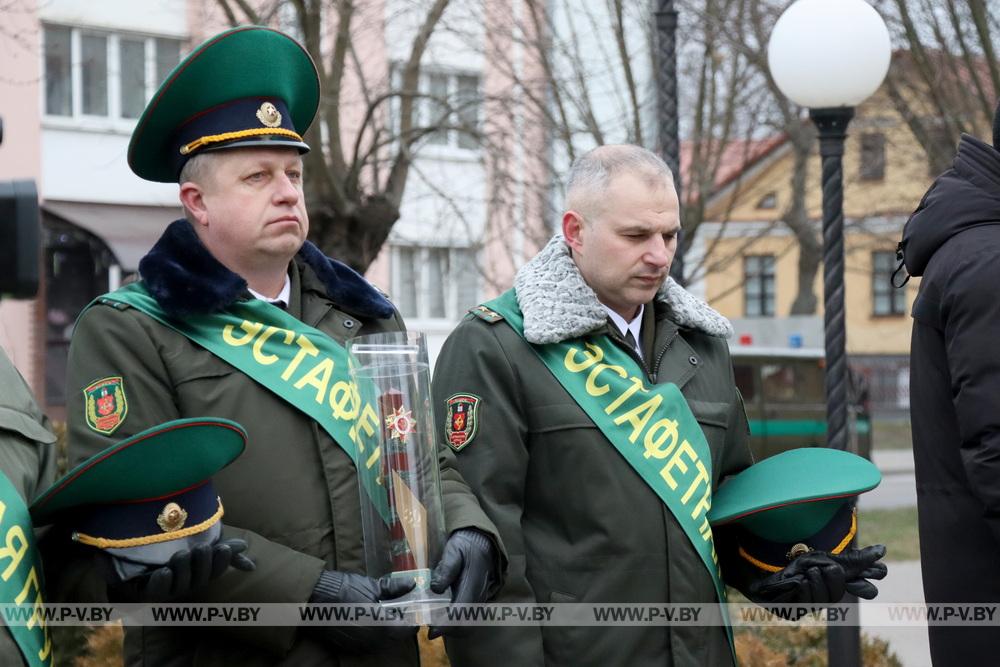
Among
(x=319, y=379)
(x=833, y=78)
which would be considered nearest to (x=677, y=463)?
(x=319, y=379)

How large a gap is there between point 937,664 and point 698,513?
64 cm

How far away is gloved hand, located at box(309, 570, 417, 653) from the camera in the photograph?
2633mm

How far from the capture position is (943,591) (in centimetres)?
317

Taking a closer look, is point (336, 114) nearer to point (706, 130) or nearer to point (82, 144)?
point (706, 130)

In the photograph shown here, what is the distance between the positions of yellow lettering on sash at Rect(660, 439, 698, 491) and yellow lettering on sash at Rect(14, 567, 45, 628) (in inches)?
56.1

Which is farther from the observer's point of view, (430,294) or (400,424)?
(430,294)

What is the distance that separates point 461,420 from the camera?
10.9 ft

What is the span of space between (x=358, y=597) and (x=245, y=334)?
2.07 feet

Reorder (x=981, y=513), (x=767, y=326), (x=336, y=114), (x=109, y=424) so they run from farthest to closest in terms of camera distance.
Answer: (x=767, y=326) → (x=336, y=114) → (x=981, y=513) → (x=109, y=424)

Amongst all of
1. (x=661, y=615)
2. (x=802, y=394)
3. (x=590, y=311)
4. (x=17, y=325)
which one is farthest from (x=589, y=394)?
(x=17, y=325)

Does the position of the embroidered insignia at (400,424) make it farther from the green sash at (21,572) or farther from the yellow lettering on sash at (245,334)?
the green sash at (21,572)

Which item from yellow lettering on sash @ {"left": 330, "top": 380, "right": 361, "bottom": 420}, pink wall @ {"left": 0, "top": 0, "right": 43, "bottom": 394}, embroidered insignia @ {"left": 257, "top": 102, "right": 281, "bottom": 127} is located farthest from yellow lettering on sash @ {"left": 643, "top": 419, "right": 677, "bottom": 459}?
pink wall @ {"left": 0, "top": 0, "right": 43, "bottom": 394}

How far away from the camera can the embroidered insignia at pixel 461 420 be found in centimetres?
329

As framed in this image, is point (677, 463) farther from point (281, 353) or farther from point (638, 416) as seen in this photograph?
point (281, 353)
